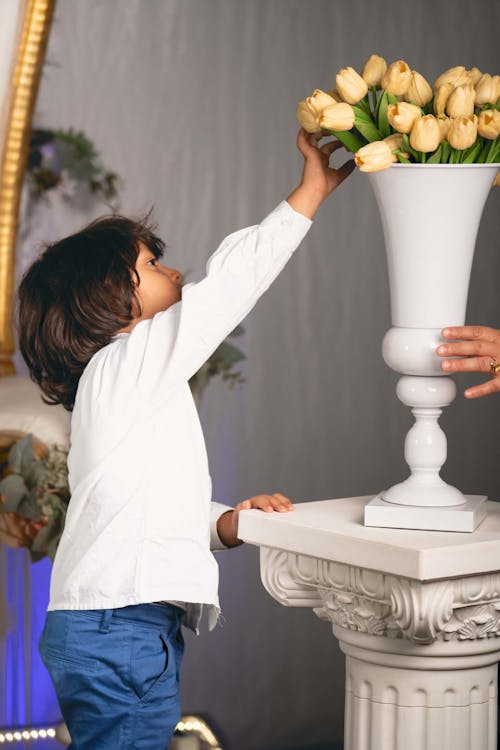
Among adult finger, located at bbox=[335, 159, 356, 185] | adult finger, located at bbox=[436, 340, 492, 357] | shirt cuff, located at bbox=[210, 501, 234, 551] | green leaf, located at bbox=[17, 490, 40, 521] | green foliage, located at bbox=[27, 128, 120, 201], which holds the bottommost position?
green leaf, located at bbox=[17, 490, 40, 521]

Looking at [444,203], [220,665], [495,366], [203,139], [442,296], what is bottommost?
[220,665]

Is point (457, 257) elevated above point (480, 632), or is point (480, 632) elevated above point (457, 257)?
point (457, 257)

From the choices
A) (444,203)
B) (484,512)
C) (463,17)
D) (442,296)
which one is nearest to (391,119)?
(444,203)

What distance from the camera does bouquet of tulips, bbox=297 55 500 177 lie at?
157 centimetres

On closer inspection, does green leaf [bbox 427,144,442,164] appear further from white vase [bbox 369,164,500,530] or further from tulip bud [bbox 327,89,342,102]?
tulip bud [bbox 327,89,342,102]

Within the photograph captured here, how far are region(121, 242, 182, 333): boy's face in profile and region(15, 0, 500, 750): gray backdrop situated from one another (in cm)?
141

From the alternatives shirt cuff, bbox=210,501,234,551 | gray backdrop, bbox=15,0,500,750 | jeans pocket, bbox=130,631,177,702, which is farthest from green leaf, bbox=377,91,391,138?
gray backdrop, bbox=15,0,500,750

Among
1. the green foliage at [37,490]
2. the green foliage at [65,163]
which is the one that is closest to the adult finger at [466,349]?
the green foliage at [37,490]

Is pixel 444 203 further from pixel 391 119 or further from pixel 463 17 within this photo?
pixel 463 17

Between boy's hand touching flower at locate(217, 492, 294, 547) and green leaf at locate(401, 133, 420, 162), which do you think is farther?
boy's hand touching flower at locate(217, 492, 294, 547)

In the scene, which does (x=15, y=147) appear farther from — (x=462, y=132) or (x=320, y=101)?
(x=462, y=132)

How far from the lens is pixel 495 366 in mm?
1650

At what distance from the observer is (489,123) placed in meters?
1.58

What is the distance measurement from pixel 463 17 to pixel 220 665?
226 centimetres
